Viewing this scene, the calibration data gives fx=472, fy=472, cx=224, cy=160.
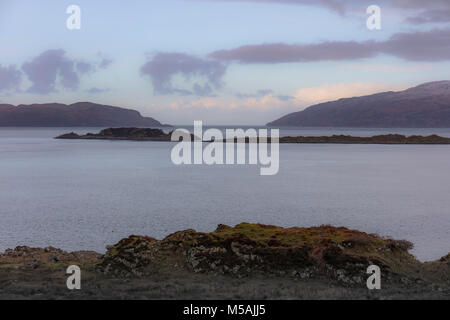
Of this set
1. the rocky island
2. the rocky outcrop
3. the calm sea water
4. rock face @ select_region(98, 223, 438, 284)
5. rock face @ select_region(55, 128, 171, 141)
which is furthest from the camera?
rock face @ select_region(55, 128, 171, 141)

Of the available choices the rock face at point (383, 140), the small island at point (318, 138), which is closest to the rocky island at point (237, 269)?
the rock face at point (383, 140)

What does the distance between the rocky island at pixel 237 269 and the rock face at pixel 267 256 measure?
24 millimetres

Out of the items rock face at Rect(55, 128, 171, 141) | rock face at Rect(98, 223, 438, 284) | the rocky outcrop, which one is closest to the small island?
rock face at Rect(55, 128, 171, 141)

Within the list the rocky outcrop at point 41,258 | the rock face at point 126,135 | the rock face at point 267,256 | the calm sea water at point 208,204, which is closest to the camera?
the rock face at point 267,256

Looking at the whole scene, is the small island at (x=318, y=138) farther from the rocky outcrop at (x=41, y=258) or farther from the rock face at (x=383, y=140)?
the rocky outcrop at (x=41, y=258)

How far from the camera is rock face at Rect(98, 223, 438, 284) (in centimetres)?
1145

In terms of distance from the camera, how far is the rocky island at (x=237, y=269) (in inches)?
389

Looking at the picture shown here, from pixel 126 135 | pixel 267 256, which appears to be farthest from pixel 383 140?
pixel 267 256

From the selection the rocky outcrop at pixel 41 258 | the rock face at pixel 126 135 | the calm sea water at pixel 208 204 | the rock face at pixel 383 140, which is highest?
the rock face at pixel 126 135

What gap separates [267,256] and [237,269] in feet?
2.89

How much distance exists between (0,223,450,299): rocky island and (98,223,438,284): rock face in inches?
1.0

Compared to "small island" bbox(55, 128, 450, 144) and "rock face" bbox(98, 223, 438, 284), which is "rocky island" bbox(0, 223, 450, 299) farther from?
"small island" bbox(55, 128, 450, 144)
